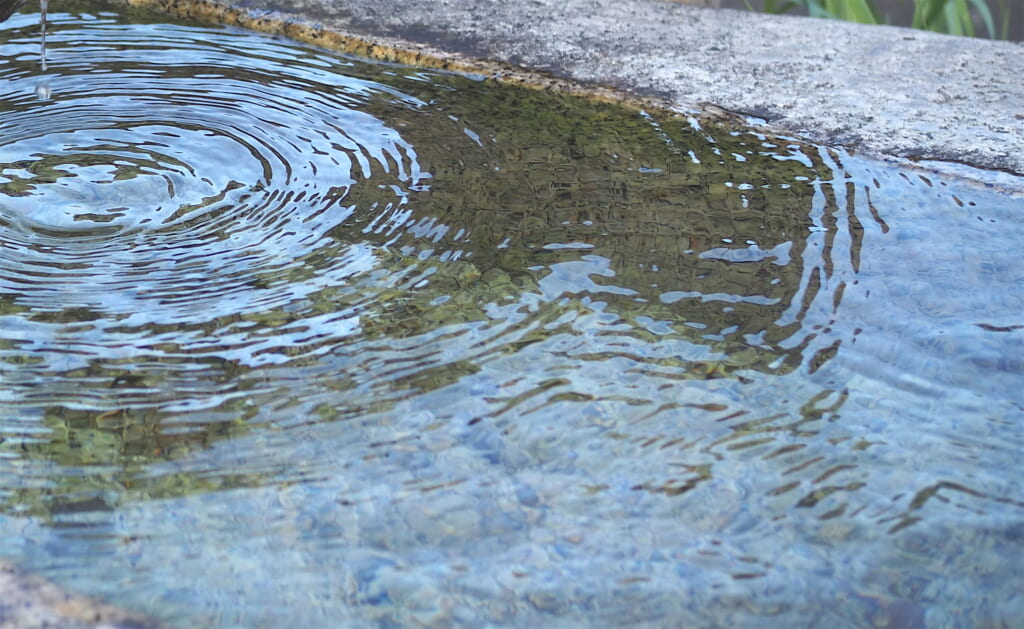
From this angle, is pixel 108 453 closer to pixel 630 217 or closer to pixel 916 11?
pixel 630 217

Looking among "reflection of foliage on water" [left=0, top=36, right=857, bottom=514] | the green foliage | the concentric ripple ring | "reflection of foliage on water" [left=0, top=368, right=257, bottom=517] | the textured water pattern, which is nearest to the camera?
the textured water pattern

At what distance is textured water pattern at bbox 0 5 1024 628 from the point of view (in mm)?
1282

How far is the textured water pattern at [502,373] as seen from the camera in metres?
1.28

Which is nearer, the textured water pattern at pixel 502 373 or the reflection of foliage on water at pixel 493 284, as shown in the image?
the textured water pattern at pixel 502 373

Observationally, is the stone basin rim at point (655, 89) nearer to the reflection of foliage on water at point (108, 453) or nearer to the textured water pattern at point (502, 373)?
the textured water pattern at point (502, 373)

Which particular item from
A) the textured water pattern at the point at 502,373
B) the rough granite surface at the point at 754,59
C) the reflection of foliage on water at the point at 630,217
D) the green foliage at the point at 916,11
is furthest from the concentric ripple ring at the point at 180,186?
the green foliage at the point at 916,11

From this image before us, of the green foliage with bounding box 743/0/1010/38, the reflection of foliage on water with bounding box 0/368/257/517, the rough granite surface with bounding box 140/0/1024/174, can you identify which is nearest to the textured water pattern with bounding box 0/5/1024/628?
the reflection of foliage on water with bounding box 0/368/257/517

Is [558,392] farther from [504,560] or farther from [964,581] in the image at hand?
[964,581]

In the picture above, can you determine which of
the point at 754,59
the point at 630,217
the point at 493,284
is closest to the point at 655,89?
the point at 754,59

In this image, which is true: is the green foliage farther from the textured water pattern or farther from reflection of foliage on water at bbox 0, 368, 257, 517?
reflection of foliage on water at bbox 0, 368, 257, 517

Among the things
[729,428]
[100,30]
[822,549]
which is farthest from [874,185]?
[100,30]

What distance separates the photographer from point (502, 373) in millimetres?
1684

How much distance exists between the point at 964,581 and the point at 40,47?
115 inches

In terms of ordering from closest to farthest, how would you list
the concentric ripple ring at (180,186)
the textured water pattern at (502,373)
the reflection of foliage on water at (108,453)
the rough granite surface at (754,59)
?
1. the textured water pattern at (502,373)
2. the reflection of foliage on water at (108,453)
3. the concentric ripple ring at (180,186)
4. the rough granite surface at (754,59)
